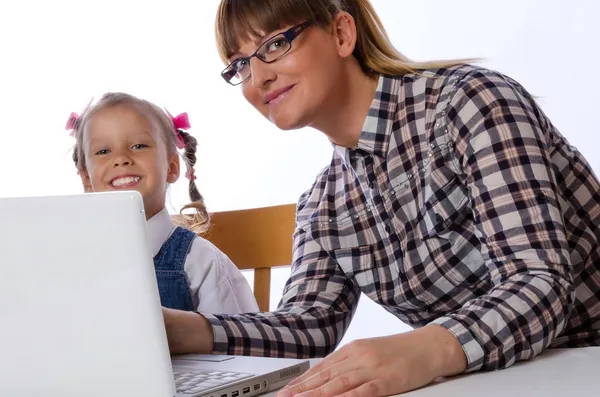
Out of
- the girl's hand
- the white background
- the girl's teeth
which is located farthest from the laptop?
the white background

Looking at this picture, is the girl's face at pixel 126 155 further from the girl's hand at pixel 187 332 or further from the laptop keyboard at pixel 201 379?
the laptop keyboard at pixel 201 379

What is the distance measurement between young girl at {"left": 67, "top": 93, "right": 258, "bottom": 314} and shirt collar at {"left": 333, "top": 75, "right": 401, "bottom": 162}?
599 mm

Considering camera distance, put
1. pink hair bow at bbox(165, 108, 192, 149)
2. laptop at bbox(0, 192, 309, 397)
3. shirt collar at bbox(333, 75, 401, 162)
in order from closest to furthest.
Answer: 1. laptop at bbox(0, 192, 309, 397)
2. shirt collar at bbox(333, 75, 401, 162)
3. pink hair bow at bbox(165, 108, 192, 149)

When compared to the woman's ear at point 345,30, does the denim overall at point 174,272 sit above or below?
below

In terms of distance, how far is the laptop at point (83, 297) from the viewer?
24.0 inches

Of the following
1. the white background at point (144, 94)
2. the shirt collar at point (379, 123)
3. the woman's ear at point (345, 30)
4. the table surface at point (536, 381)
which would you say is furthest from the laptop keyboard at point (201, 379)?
the white background at point (144, 94)

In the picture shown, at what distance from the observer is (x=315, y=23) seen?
4.00ft

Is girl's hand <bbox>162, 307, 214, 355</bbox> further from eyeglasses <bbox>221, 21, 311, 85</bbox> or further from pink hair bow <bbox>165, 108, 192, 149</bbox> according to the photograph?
pink hair bow <bbox>165, 108, 192, 149</bbox>

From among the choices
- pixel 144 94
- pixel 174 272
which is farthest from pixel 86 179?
pixel 144 94

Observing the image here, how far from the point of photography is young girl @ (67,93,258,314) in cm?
166

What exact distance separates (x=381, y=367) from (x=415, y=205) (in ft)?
1.45

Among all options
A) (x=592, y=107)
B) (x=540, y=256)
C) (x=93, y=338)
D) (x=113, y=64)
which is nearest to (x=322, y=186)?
Answer: (x=540, y=256)

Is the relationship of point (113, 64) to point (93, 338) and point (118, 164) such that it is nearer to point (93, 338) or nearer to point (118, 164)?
point (118, 164)

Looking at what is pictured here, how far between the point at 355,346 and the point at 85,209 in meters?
0.31
